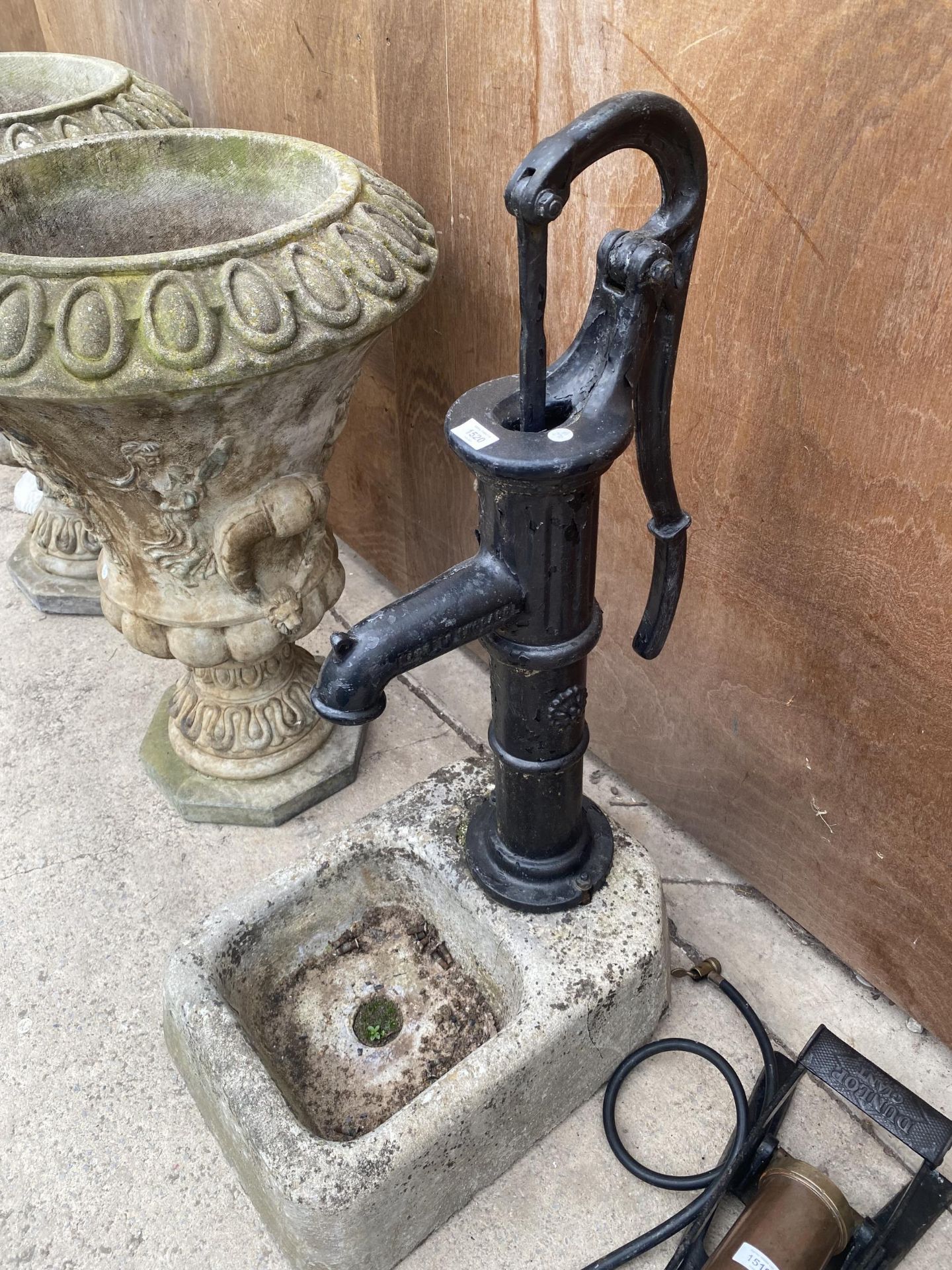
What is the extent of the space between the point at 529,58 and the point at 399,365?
1.99 ft

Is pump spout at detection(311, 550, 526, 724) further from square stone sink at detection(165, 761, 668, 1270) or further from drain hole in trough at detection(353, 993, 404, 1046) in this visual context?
drain hole in trough at detection(353, 993, 404, 1046)

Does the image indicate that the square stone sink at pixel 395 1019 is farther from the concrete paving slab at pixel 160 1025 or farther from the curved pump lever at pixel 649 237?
Answer: the curved pump lever at pixel 649 237

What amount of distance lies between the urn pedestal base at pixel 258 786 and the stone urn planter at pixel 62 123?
1.37ft

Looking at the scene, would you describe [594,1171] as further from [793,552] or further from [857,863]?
[793,552]

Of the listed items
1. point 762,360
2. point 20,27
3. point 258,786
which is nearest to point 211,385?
point 762,360

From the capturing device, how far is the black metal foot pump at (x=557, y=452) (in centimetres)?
80

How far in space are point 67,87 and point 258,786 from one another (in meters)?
1.34

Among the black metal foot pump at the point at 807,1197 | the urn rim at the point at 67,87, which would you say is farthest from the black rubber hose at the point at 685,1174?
the urn rim at the point at 67,87

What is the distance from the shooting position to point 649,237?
33.8 inches

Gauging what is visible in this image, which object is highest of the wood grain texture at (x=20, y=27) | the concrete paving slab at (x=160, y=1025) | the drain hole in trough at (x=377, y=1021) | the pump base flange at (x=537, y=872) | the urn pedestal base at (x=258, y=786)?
the wood grain texture at (x=20, y=27)

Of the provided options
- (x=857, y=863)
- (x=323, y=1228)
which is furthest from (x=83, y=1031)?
(x=857, y=863)

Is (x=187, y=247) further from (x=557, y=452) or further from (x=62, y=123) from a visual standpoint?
(x=557, y=452)

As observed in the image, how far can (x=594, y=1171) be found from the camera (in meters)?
1.19

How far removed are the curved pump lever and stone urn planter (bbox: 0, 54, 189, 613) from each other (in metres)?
0.84
